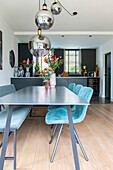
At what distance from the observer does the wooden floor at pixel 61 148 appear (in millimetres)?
1475

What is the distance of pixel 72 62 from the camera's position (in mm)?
8789

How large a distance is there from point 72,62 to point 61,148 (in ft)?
24.1

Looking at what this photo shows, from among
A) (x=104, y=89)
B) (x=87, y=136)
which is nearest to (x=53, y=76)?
(x=87, y=136)

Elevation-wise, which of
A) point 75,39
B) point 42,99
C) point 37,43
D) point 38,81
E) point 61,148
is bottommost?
point 61,148

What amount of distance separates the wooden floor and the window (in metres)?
6.18

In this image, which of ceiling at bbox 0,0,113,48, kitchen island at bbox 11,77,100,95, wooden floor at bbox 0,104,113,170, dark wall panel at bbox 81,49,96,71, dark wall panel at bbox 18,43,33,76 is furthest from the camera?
dark wall panel at bbox 81,49,96,71

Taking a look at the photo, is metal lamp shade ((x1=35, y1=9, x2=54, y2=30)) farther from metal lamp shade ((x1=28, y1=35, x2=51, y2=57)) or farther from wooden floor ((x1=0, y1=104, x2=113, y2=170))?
wooden floor ((x1=0, y1=104, x2=113, y2=170))

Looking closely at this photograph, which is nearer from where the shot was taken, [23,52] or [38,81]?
[38,81]

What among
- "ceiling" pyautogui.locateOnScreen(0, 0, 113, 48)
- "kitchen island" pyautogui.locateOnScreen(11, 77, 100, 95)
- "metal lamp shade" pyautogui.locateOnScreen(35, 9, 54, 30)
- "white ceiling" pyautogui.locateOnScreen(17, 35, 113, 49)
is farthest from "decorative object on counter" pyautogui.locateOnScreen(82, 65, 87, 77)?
"metal lamp shade" pyautogui.locateOnScreen(35, 9, 54, 30)

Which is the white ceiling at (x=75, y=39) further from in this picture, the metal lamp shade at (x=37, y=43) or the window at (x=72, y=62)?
the metal lamp shade at (x=37, y=43)

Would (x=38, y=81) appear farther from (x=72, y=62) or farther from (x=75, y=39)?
(x=72, y=62)

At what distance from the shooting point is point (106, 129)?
2.55m

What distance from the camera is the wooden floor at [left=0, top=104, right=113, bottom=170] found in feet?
4.84

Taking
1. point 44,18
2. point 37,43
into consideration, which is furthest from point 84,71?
point 44,18
